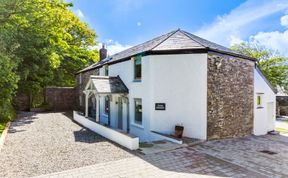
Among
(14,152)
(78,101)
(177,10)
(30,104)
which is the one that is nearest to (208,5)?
(177,10)

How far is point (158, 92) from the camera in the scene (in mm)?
12109

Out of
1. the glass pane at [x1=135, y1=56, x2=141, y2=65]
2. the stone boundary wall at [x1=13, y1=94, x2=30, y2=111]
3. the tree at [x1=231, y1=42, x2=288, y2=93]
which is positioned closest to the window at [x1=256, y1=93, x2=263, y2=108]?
the glass pane at [x1=135, y1=56, x2=141, y2=65]

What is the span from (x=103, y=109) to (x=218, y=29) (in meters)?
12.4

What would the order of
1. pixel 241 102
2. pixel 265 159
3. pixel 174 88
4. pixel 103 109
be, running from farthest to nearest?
1. pixel 103 109
2. pixel 241 102
3. pixel 174 88
4. pixel 265 159

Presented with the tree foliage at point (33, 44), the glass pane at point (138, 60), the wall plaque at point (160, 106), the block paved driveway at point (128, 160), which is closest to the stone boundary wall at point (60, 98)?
the tree foliage at point (33, 44)

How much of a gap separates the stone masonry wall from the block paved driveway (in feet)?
4.46

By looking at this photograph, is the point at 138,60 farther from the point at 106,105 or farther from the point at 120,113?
the point at 106,105

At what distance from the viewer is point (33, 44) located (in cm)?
1930

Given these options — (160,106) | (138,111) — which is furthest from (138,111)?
(160,106)

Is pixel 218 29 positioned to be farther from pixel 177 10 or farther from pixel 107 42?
pixel 107 42

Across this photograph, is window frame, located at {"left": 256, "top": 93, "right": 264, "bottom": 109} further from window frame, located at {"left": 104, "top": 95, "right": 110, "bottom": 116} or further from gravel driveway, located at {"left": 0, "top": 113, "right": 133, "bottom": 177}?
window frame, located at {"left": 104, "top": 95, "right": 110, "bottom": 116}

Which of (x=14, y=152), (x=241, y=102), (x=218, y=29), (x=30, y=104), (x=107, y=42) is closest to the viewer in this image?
(x=14, y=152)

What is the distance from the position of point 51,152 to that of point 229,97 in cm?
1040

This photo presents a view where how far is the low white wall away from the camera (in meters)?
9.37
